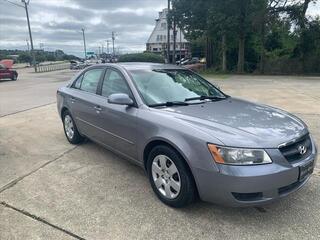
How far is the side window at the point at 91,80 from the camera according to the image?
503cm

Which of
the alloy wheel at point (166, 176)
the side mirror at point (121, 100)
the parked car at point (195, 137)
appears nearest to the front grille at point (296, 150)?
the parked car at point (195, 137)

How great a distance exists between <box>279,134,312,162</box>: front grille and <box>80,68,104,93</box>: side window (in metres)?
2.96

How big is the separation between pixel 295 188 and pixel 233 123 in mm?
855

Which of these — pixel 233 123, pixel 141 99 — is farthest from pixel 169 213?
pixel 141 99

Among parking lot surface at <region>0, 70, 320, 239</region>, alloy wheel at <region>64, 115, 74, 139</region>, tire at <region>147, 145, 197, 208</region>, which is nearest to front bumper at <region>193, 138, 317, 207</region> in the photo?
tire at <region>147, 145, 197, 208</region>

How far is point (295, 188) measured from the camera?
10.4 ft

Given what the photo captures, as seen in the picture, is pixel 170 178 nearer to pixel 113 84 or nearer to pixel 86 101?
pixel 113 84

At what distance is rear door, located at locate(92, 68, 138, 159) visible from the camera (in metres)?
3.98

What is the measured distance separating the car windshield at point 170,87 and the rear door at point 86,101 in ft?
2.76

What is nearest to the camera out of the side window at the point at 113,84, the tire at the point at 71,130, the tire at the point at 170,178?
the tire at the point at 170,178

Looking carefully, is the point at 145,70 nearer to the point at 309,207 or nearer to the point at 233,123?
the point at 233,123

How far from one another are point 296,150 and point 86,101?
312 cm

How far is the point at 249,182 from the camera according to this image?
2.88 m

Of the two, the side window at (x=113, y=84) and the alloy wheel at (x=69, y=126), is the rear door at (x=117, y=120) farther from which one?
the alloy wheel at (x=69, y=126)
